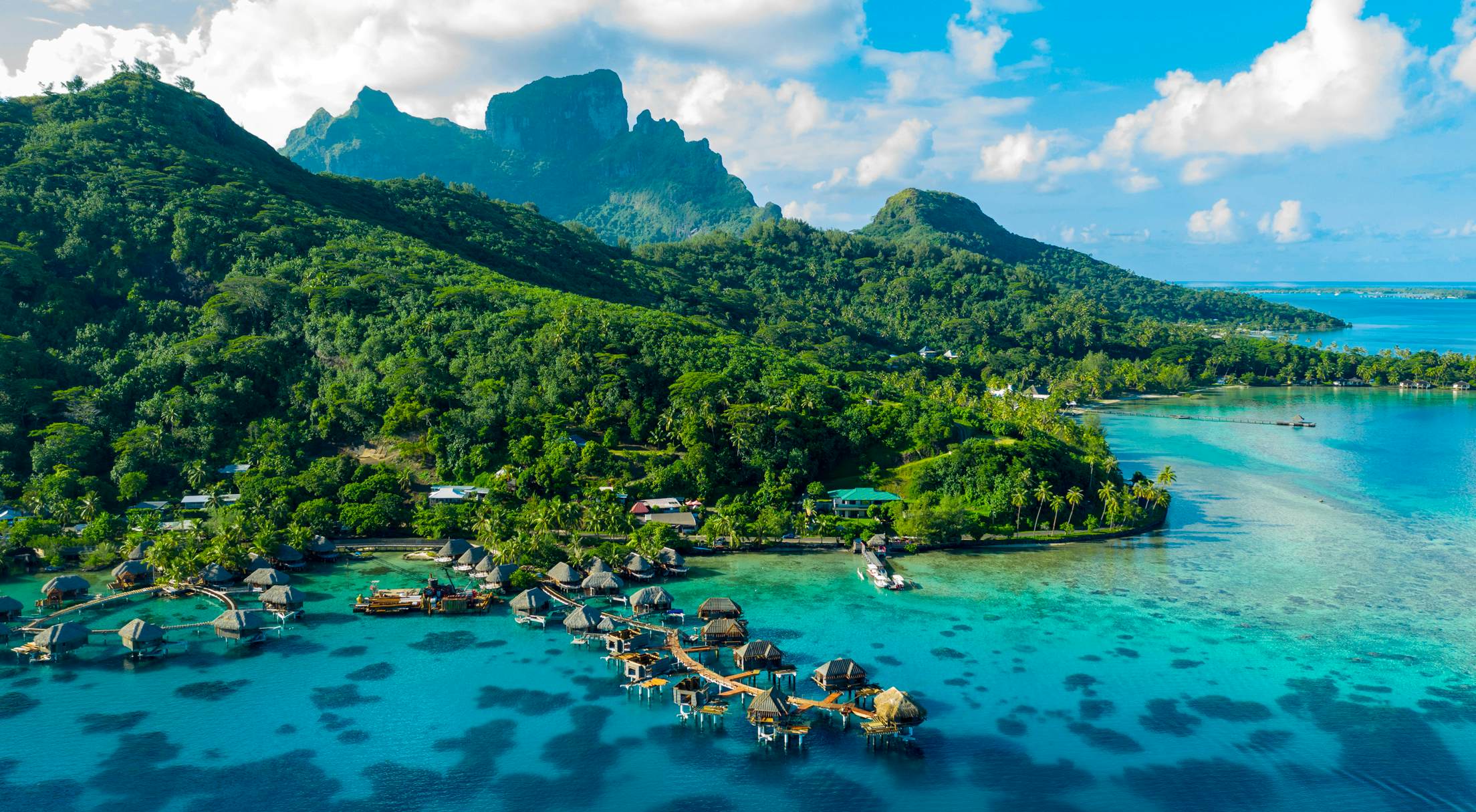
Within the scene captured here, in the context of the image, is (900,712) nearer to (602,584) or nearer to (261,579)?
(602,584)

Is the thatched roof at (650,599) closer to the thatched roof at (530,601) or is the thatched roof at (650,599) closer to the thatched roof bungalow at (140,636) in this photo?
the thatched roof at (530,601)

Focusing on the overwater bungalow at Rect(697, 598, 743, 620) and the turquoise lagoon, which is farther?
the overwater bungalow at Rect(697, 598, 743, 620)

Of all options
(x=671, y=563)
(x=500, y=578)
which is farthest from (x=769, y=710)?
(x=500, y=578)

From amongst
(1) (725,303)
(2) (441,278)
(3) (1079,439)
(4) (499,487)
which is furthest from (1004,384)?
(4) (499,487)

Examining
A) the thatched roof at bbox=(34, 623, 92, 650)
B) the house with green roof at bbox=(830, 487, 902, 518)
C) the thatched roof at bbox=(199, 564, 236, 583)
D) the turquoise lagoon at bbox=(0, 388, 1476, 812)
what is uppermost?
the house with green roof at bbox=(830, 487, 902, 518)

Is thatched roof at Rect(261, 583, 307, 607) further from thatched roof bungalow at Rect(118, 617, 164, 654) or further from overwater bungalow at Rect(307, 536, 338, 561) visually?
overwater bungalow at Rect(307, 536, 338, 561)

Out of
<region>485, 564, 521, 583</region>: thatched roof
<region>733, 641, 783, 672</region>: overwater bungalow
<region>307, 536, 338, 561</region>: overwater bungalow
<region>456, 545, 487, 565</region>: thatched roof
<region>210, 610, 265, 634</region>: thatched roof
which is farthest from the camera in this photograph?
<region>307, 536, 338, 561</region>: overwater bungalow

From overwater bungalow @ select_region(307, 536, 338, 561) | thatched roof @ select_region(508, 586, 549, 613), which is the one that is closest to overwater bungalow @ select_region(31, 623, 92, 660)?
overwater bungalow @ select_region(307, 536, 338, 561)
